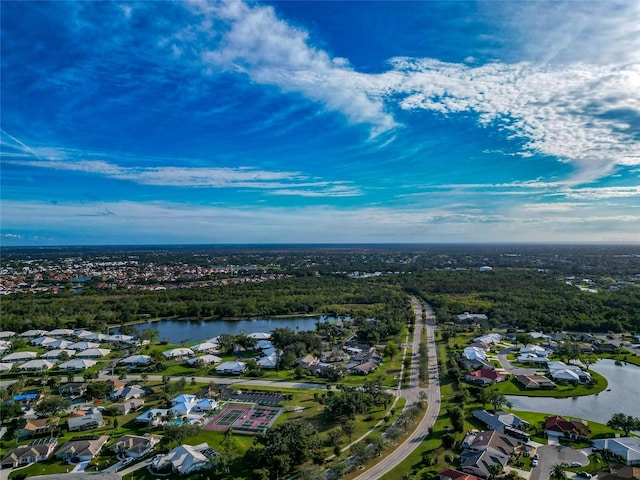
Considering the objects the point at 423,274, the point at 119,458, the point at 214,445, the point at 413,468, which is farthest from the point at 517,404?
the point at 423,274

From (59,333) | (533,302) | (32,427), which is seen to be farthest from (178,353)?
(533,302)

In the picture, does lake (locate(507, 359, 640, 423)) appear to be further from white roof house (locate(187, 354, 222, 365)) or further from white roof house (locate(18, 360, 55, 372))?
white roof house (locate(18, 360, 55, 372))

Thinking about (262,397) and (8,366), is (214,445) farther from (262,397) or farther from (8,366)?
(8,366)

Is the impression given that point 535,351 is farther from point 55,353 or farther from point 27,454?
point 55,353

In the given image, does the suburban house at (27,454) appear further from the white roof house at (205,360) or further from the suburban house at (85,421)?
the white roof house at (205,360)

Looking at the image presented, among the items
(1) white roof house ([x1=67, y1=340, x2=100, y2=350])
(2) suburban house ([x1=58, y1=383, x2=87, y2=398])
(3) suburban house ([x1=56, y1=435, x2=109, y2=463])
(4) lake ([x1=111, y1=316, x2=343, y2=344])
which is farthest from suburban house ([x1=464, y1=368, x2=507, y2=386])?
(1) white roof house ([x1=67, y1=340, x2=100, y2=350])

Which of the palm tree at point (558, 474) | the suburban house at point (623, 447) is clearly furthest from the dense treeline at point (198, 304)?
the palm tree at point (558, 474)
